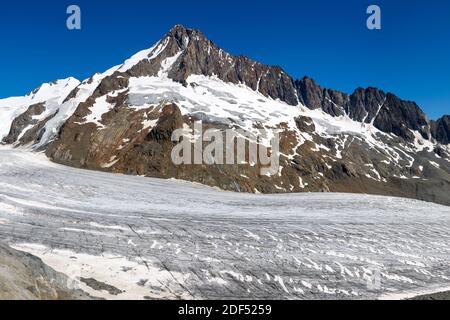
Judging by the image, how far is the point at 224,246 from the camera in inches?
838

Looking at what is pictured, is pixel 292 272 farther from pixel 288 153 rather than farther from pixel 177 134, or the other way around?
pixel 288 153

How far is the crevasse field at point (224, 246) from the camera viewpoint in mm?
17094

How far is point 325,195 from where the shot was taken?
44.4 m

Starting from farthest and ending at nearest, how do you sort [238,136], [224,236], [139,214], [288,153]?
[288,153] < [238,136] < [139,214] < [224,236]

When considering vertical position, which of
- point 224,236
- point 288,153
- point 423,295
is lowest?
point 423,295

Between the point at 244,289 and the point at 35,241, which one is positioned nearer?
the point at 244,289

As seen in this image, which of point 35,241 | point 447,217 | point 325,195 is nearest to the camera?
point 35,241

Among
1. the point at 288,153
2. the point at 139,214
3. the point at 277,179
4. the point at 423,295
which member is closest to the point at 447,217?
the point at 423,295

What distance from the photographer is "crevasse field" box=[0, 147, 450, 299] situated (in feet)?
56.1

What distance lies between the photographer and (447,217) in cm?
3338

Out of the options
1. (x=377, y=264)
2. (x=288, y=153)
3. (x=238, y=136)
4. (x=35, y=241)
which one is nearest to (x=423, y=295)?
(x=377, y=264)
